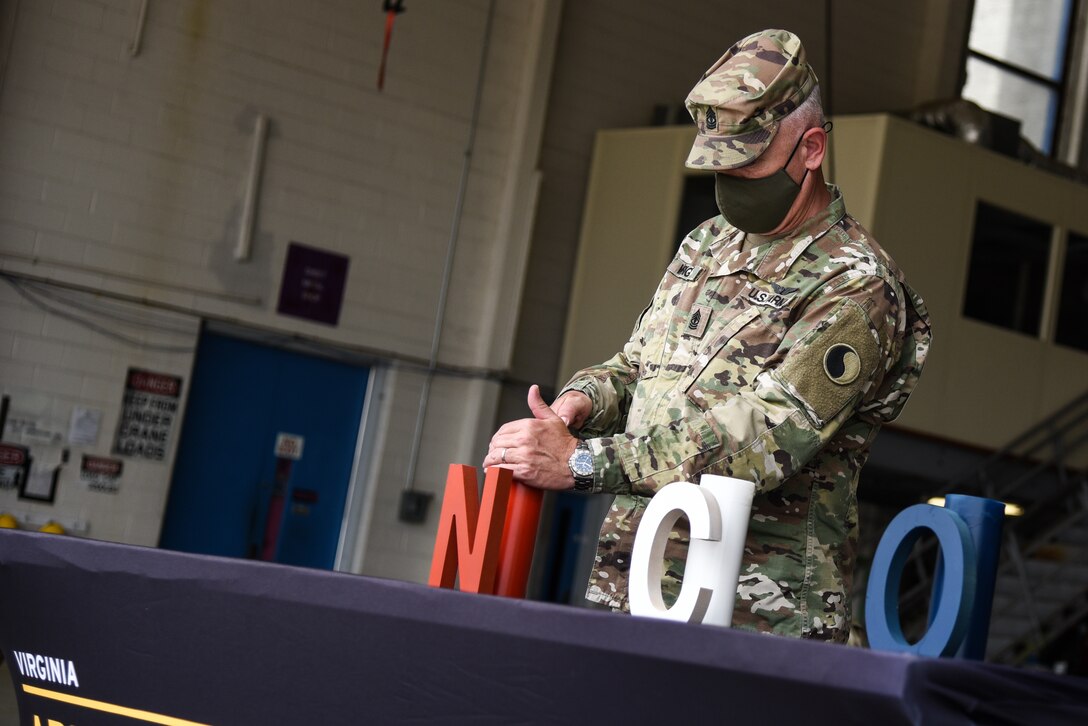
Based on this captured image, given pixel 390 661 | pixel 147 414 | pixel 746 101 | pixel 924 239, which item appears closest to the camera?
pixel 390 661

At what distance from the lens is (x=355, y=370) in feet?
29.3

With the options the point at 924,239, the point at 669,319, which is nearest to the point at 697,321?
the point at 669,319

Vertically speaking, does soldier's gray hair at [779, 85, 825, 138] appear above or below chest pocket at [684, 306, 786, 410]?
above

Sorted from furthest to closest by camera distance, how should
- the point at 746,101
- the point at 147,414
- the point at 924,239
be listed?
the point at 924,239 < the point at 147,414 < the point at 746,101

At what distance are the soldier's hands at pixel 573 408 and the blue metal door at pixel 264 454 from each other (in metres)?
6.50

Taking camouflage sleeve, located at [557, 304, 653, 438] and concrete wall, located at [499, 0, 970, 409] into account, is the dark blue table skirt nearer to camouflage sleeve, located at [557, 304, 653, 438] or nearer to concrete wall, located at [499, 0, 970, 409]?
camouflage sleeve, located at [557, 304, 653, 438]

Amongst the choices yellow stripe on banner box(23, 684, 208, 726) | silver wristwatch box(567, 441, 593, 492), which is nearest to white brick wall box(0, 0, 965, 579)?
yellow stripe on banner box(23, 684, 208, 726)

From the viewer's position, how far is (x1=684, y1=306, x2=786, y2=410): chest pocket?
191 cm

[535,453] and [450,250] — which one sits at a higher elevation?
[450,250]

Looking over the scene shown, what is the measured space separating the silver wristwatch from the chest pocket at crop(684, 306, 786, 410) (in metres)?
0.27

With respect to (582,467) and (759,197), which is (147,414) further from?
(582,467)

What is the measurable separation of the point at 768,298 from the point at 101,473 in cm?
667

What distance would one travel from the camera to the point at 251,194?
8250 millimetres

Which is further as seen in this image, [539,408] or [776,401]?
[539,408]
